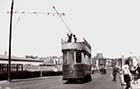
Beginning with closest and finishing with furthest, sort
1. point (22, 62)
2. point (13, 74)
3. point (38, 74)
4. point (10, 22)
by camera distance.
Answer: point (10, 22)
point (13, 74)
point (38, 74)
point (22, 62)

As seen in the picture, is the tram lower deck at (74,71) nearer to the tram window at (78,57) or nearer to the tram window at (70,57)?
the tram window at (70,57)

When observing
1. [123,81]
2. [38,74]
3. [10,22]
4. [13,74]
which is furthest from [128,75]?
[38,74]

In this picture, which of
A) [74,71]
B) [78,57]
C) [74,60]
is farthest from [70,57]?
[74,71]

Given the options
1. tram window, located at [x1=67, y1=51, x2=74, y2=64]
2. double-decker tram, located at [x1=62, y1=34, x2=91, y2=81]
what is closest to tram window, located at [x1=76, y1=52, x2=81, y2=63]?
double-decker tram, located at [x1=62, y1=34, x2=91, y2=81]

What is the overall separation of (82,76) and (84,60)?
1.86m

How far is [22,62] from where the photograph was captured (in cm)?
8706

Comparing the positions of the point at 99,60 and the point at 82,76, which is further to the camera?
the point at 99,60

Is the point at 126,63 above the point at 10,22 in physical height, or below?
below

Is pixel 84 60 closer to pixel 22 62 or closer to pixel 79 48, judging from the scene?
pixel 79 48

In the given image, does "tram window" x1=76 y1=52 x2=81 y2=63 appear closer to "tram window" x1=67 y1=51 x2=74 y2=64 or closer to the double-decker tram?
the double-decker tram

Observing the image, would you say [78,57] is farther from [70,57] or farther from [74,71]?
[74,71]

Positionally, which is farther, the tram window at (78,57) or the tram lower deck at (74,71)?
the tram window at (78,57)

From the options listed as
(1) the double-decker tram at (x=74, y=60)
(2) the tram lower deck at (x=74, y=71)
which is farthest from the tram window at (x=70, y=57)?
(2) the tram lower deck at (x=74, y=71)

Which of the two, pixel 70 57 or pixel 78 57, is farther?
pixel 78 57
